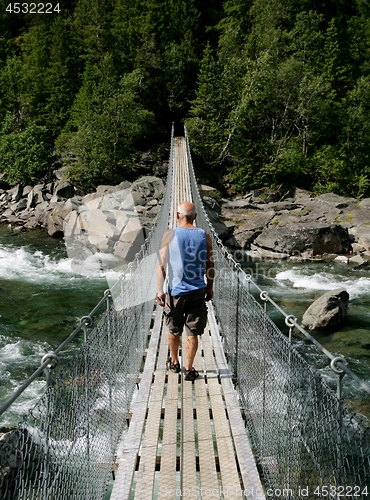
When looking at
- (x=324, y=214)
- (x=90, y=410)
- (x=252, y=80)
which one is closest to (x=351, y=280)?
(x=324, y=214)

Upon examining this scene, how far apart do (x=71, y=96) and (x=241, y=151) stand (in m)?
8.89

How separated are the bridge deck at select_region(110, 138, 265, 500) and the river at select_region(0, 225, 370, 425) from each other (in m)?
2.08

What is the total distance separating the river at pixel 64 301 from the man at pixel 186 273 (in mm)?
2487

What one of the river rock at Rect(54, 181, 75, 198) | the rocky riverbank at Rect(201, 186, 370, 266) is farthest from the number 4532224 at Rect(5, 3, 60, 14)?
the rocky riverbank at Rect(201, 186, 370, 266)

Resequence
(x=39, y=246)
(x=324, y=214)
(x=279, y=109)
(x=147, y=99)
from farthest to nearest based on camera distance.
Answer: (x=147, y=99) < (x=279, y=109) < (x=324, y=214) < (x=39, y=246)

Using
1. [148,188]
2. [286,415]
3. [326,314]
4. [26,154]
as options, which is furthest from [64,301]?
[26,154]

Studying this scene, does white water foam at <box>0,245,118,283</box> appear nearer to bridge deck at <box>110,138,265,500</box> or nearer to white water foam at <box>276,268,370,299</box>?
white water foam at <box>276,268,370,299</box>

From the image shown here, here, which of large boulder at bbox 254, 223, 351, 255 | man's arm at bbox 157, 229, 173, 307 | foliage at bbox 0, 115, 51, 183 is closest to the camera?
man's arm at bbox 157, 229, 173, 307

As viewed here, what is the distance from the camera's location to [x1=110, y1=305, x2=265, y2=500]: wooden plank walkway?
7.06 feet

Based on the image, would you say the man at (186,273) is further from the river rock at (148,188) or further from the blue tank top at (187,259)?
the river rock at (148,188)

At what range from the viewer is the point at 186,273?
2773 mm

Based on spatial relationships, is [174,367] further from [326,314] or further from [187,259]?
[326,314]

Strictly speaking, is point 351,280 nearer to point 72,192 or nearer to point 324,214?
point 324,214

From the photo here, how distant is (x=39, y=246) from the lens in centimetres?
1225
